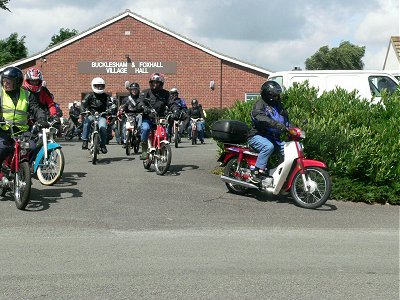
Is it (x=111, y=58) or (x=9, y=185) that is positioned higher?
(x=111, y=58)

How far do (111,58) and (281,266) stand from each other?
30348 millimetres

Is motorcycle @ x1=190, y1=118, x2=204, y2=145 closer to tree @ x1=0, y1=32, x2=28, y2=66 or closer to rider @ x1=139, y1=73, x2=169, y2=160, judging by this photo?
rider @ x1=139, y1=73, x2=169, y2=160

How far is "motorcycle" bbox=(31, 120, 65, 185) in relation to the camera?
30.8 feet

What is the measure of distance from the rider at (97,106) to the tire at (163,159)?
208 cm

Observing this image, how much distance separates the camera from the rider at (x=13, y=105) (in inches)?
357

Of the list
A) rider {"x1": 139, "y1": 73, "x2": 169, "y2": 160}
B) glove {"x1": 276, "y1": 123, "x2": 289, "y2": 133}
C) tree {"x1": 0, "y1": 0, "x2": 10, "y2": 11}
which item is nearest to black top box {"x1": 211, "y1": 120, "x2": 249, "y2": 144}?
glove {"x1": 276, "y1": 123, "x2": 289, "y2": 133}

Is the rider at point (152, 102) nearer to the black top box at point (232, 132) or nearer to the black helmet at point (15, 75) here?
the black top box at point (232, 132)

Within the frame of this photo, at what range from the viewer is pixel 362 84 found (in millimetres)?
18016

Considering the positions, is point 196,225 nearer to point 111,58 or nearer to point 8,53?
point 111,58

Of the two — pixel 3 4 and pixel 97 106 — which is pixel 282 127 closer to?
pixel 97 106

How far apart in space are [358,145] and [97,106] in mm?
6416

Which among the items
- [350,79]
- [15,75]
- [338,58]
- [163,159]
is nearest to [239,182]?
[163,159]

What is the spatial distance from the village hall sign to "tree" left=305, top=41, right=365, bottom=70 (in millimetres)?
33520

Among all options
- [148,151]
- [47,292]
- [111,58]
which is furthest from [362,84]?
[111,58]
